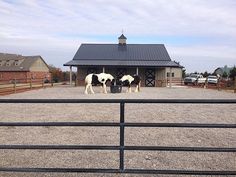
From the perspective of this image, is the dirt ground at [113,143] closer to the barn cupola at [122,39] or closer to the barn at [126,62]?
the barn at [126,62]

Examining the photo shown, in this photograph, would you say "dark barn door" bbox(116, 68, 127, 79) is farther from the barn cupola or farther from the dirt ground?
the dirt ground

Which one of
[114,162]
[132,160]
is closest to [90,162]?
[114,162]

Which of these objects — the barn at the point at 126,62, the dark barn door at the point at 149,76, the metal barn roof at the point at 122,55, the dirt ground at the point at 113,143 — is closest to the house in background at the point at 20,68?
the metal barn roof at the point at 122,55

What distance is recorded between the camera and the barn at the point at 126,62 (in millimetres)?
36000

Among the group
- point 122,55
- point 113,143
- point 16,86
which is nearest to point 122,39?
point 122,55

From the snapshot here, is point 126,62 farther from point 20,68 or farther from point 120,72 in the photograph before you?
point 20,68

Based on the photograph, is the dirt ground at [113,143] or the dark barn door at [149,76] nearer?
the dirt ground at [113,143]

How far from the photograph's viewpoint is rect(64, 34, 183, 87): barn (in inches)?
1417

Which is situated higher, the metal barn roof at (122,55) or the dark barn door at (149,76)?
the metal barn roof at (122,55)

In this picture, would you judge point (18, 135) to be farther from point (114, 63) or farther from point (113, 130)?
point (114, 63)

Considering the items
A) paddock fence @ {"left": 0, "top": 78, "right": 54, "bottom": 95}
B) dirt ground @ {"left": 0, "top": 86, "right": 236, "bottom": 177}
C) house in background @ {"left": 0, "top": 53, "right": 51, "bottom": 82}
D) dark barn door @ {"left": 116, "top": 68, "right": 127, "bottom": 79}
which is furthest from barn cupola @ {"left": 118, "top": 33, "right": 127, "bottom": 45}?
dirt ground @ {"left": 0, "top": 86, "right": 236, "bottom": 177}

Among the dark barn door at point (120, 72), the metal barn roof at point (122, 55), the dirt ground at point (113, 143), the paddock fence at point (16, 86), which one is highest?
the metal barn roof at point (122, 55)

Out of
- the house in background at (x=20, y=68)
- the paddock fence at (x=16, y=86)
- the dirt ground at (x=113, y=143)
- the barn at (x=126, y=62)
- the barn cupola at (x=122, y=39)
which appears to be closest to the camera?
the dirt ground at (x=113, y=143)

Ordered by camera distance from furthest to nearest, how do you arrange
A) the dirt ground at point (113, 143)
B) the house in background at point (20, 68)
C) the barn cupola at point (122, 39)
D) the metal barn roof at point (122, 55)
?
the house in background at point (20, 68) < the barn cupola at point (122, 39) < the metal barn roof at point (122, 55) < the dirt ground at point (113, 143)
